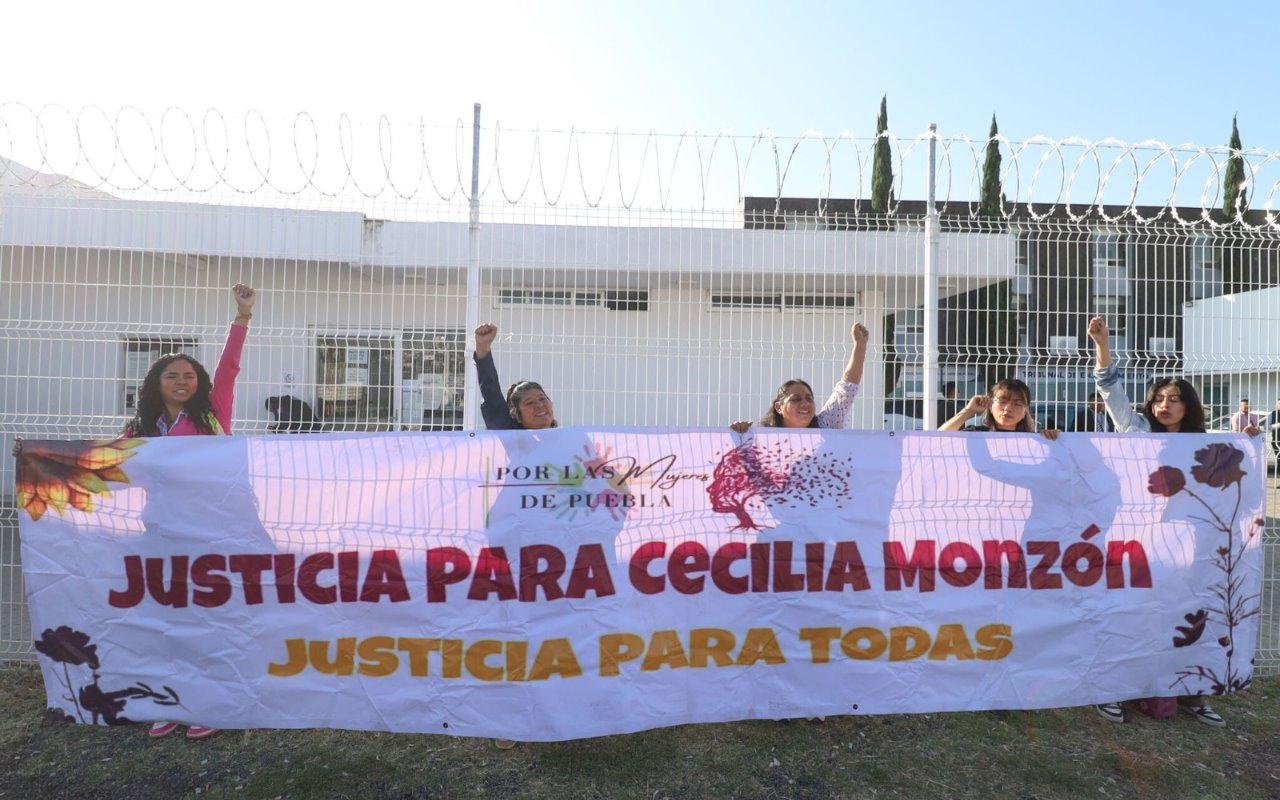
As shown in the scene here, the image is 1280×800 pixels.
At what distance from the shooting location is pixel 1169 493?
11.3ft

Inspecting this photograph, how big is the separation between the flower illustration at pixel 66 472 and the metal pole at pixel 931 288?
4.47 meters

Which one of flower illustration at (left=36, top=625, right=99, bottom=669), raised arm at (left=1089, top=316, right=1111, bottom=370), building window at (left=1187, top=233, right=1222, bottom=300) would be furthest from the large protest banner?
building window at (left=1187, top=233, right=1222, bottom=300)

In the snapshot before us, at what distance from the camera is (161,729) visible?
3.20 metres

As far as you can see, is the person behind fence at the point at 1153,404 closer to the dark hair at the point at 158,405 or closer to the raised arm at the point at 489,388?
the raised arm at the point at 489,388

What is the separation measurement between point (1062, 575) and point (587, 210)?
3.29 meters

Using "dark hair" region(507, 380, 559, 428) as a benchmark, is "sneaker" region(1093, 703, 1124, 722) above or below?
below

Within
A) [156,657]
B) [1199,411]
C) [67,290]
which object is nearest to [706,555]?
[156,657]

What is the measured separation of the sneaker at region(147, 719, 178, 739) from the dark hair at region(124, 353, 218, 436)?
130 cm

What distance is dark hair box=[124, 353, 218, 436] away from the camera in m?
3.41

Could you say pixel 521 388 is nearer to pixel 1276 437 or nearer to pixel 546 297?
pixel 546 297

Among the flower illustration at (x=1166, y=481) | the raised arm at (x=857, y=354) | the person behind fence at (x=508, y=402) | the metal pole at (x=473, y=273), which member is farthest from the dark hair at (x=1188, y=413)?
the metal pole at (x=473, y=273)

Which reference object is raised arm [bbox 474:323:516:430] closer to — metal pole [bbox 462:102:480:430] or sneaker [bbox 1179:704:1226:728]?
metal pole [bbox 462:102:480:430]

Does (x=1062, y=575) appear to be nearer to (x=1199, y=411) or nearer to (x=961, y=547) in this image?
(x=961, y=547)

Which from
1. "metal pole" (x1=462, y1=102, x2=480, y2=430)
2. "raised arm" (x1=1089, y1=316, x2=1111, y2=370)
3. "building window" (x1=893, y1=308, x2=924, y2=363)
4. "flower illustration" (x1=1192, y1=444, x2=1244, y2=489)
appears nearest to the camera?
"flower illustration" (x1=1192, y1=444, x2=1244, y2=489)
